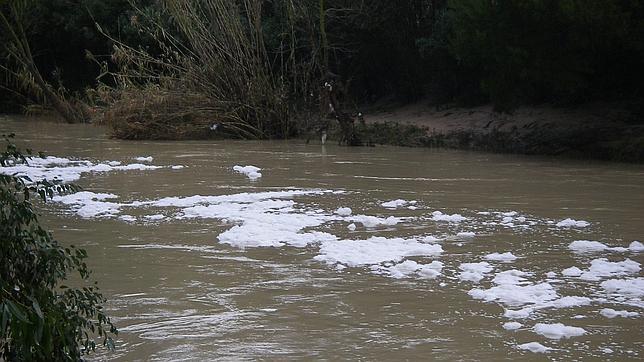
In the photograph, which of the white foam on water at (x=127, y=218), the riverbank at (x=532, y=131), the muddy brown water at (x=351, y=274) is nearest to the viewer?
the muddy brown water at (x=351, y=274)

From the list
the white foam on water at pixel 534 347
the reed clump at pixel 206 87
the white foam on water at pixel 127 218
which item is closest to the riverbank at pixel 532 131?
the reed clump at pixel 206 87

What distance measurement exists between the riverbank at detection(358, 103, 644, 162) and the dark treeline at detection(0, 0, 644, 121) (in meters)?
0.57

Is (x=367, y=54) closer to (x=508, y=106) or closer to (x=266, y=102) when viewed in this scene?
(x=266, y=102)

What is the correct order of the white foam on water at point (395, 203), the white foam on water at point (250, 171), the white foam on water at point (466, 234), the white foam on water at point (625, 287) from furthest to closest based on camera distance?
the white foam on water at point (250, 171)
the white foam on water at point (395, 203)
the white foam on water at point (466, 234)
the white foam on water at point (625, 287)

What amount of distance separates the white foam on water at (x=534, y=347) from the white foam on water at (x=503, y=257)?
2.43 meters

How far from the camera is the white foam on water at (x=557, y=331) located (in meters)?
5.67

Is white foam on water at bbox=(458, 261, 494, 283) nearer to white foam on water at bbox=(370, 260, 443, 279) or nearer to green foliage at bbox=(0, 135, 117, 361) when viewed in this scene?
white foam on water at bbox=(370, 260, 443, 279)

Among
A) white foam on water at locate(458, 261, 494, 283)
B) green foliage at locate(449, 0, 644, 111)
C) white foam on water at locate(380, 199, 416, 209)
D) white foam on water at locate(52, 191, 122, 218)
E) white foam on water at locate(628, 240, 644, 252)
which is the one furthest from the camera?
green foliage at locate(449, 0, 644, 111)

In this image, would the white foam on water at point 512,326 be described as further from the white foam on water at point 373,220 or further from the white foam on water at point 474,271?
the white foam on water at point 373,220

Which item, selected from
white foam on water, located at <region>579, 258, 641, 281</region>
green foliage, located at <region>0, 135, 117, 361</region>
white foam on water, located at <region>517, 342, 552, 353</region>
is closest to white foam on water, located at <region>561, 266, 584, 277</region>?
white foam on water, located at <region>579, 258, 641, 281</region>

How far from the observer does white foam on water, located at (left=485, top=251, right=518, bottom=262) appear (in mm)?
7879

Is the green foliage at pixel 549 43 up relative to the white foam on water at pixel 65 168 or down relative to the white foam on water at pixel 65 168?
up

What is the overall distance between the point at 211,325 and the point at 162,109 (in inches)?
683

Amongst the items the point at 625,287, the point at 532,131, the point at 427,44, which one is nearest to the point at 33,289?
the point at 625,287
